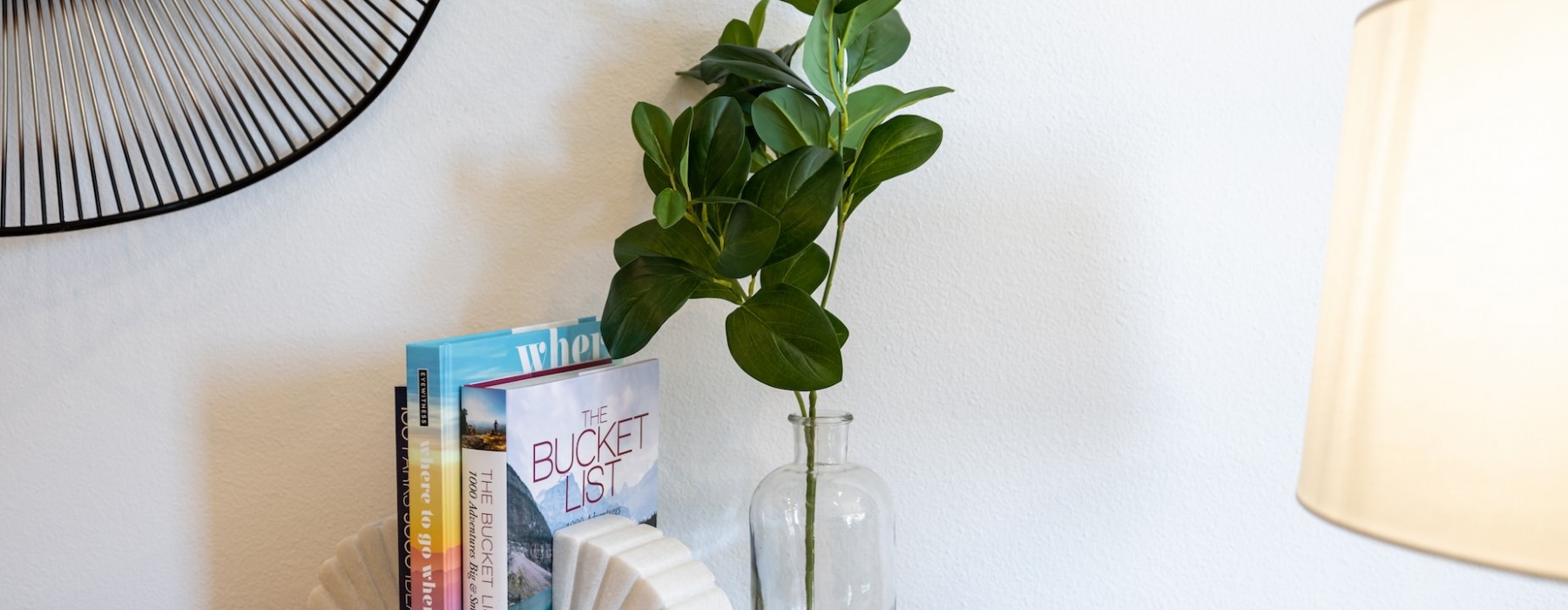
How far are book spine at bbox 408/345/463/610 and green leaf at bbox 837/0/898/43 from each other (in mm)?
347

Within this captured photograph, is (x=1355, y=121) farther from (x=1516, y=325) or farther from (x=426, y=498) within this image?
(x=426, y=498)

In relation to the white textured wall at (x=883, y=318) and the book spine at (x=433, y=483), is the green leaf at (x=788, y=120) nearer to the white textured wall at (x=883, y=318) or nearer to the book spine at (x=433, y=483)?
the white textured wall at (x=883, y=318)

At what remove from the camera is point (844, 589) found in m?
0.68

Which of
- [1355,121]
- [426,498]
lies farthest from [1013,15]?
[426,498]

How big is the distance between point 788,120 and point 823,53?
5 cm

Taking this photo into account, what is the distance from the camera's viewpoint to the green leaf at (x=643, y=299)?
0.60 metres

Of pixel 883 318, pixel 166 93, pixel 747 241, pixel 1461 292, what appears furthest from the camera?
pixel 166 93

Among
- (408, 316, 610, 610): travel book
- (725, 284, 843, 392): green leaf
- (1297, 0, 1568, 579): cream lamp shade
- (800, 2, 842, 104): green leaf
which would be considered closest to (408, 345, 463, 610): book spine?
(408, 316, 610, 610): travel book

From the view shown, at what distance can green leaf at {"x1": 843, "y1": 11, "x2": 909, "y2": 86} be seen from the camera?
0.65m

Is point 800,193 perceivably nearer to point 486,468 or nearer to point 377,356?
point 486,468

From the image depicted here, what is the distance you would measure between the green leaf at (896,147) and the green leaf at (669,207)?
→ 0.43 ft

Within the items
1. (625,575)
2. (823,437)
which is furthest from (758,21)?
(625,575)

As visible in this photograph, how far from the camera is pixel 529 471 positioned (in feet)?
2.12

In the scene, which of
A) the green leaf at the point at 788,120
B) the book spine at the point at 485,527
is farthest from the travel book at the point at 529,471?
the green leaf at the point at 788,120
